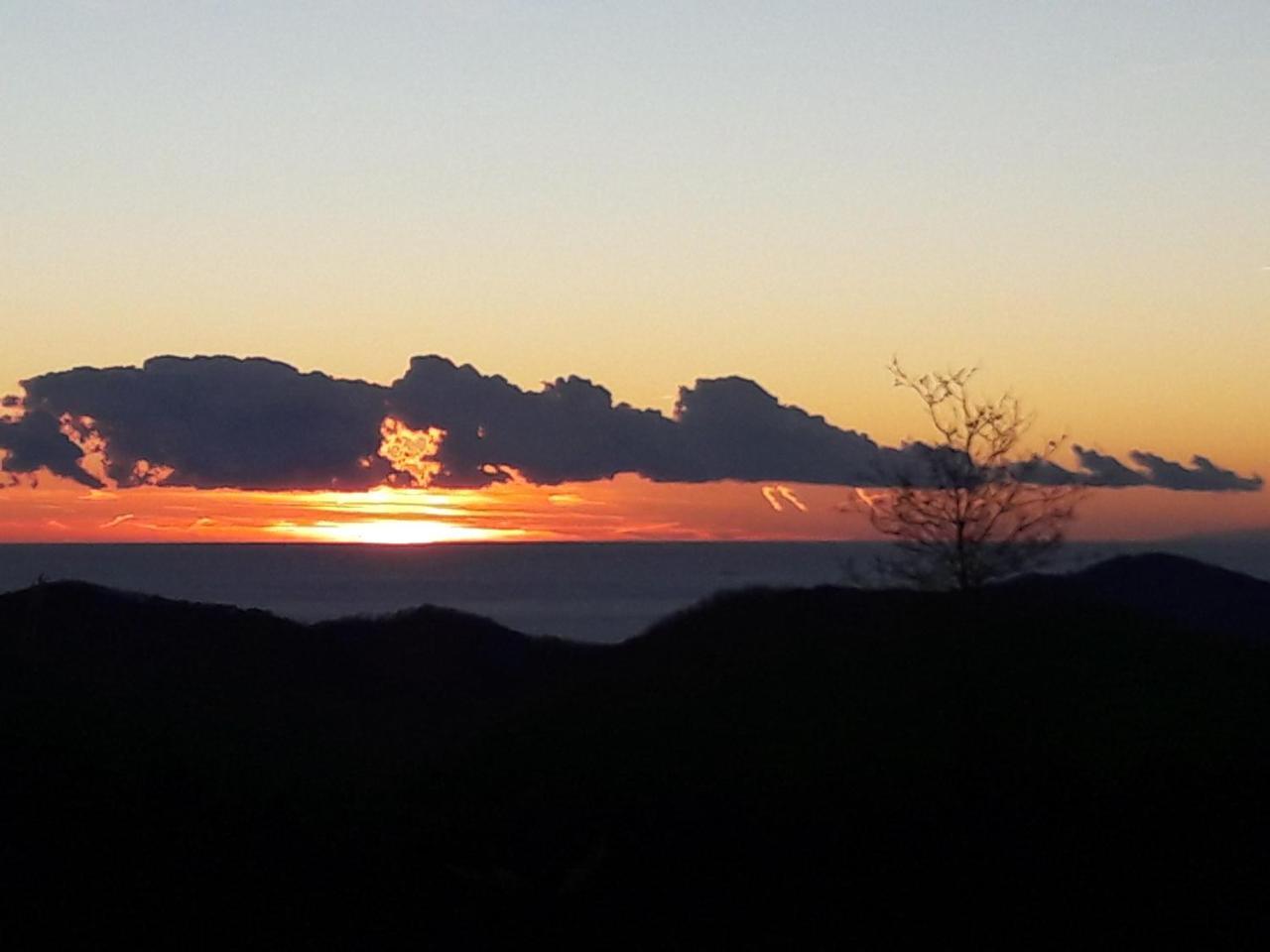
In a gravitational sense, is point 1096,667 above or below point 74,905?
above

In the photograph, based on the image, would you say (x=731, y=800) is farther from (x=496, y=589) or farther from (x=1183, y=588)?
(x=496, y=589)

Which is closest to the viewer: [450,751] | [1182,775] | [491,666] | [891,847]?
[891,847]

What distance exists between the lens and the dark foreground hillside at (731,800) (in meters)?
18.5

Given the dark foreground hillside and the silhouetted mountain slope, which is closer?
the dark foreground hillside

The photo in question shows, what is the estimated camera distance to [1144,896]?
739 inches

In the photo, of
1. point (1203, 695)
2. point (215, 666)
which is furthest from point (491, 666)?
point (1203, 695)

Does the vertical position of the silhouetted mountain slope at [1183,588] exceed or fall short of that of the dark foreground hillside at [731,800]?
it exceeds it

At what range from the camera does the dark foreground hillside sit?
18531 mm

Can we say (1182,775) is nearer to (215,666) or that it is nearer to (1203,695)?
(1203,695)

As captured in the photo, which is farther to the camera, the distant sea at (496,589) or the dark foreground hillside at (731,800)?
the distant sea at (496,589)

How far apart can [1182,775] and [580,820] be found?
7.11 meters

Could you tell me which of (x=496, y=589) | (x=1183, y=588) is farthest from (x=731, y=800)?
(x=496, y=589)

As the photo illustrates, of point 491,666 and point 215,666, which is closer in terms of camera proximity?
point 215,666

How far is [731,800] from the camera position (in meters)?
21.0
